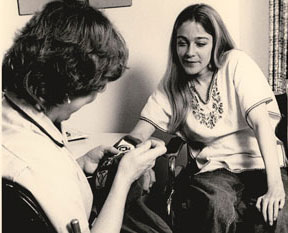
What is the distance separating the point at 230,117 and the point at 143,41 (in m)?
0.50

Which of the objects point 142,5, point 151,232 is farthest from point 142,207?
point 142,5

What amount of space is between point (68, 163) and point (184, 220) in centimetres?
57

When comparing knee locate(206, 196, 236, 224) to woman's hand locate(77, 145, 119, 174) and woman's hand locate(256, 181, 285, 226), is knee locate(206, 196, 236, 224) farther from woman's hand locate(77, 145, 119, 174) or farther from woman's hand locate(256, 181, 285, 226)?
woman's hand locate(77, 145, 119, 174)

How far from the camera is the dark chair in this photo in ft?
1.84

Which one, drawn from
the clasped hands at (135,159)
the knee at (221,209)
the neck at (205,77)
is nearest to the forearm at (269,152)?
the knee at (221,209)

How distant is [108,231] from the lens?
66 centimetres

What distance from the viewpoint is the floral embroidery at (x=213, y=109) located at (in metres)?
1.20

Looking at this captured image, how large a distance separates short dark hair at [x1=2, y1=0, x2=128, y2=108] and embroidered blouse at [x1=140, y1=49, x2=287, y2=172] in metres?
0.54

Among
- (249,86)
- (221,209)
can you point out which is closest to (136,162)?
(221,209)

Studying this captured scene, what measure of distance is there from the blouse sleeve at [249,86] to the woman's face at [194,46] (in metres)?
0.09

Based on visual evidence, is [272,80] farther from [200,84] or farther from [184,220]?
[184,220]

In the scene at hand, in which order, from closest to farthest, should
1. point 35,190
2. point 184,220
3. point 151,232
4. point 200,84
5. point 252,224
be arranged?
point 35,190 < point 151,232 < point 252,224 < point 184,220 < point 200,84

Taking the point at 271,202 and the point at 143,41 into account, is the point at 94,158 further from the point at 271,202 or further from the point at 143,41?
the point at 143,41

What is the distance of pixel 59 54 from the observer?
667 millimetres
